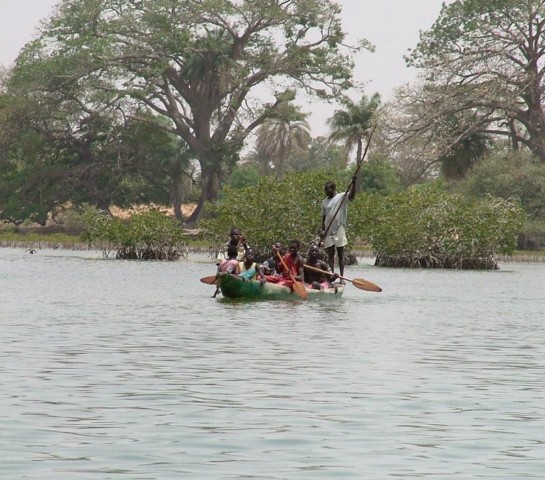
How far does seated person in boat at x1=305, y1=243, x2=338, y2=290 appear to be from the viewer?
2503 cm

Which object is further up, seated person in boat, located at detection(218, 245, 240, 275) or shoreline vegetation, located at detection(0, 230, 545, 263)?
shoreline vegetation, located at detection(0, 230, 545, 263)

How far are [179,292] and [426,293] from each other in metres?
5.33

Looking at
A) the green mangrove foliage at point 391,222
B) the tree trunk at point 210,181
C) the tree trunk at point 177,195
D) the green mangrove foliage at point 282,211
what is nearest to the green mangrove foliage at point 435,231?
the green mangrove foliage at point 391,222

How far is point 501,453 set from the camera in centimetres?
847

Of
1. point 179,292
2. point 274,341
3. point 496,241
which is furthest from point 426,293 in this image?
point 496,241

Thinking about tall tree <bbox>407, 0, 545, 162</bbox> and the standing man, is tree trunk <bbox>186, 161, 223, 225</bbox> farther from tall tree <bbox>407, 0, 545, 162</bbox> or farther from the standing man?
the standing man

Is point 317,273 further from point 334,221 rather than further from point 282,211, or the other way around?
point 282,211

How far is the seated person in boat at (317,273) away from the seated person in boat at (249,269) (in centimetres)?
113

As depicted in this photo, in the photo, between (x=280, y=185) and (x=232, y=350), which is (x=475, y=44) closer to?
(x=280, y=185)

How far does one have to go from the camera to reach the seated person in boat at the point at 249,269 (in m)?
23.9

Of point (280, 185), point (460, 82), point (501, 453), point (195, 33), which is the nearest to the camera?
point (501, 453)

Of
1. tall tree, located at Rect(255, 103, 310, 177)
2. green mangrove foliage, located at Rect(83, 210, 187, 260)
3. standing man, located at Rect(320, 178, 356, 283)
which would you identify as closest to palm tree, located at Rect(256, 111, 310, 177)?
tall tree, located at Rect(255, 103, 310, 177)

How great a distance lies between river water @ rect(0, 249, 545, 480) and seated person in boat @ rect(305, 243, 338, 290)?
1646 millimetres

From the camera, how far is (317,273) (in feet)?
83.6
